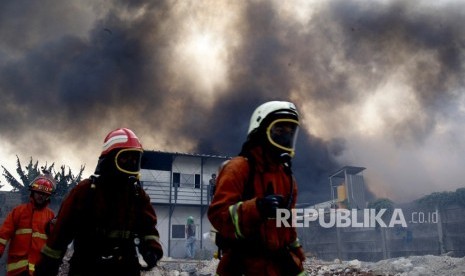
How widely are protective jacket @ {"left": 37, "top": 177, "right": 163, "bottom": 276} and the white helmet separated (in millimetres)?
1378

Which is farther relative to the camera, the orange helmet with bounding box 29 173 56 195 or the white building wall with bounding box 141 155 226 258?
the white building wall with bounding box 141 155 226 258

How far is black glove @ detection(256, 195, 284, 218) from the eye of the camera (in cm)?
228

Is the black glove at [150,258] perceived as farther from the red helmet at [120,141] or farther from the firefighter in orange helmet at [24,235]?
the firefighter in orange helmet at [24,235]

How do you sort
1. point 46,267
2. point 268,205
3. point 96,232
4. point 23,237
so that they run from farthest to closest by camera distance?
point 23,237
point 96,232
point 46,267
point 268,205

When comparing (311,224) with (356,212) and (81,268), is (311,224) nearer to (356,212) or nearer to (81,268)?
(356,212)

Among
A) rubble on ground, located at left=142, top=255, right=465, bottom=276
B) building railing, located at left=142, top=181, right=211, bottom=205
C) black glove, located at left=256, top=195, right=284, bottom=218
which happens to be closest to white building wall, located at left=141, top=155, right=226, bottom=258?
building railing, located at left=142, top=181, right=211, bottom=205

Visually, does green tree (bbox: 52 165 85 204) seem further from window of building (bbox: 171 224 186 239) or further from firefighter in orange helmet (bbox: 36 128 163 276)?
firefighter in orange helmet (bbox: 36 128 163 276)

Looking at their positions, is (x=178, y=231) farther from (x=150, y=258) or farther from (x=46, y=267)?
(x=46, y=267)

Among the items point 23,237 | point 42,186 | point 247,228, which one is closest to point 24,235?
point 23,237

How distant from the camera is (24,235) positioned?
5520 millimetres

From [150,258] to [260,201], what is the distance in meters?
1.60

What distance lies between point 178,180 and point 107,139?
23727 mm

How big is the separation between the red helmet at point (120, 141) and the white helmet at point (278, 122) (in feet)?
3.99

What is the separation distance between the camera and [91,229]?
3.32m
